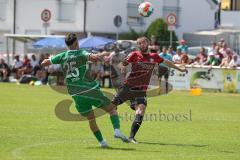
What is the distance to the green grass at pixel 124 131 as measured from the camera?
12.3m

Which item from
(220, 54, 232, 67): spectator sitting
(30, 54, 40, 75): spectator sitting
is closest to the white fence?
(220, 54, 232, 67): spectator sitting

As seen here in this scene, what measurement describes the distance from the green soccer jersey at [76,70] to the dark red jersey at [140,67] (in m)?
1.85

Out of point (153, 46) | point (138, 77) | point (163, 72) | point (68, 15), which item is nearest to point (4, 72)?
point (163, 72)

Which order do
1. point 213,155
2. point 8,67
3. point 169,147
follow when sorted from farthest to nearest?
1. point 8,67
2. point 169,147
3. point 213,155

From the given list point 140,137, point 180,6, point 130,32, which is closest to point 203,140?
point 140,137

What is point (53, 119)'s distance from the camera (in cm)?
1853

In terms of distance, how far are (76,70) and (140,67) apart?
2287 mm

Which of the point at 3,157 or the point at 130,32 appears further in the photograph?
the point at 130,32

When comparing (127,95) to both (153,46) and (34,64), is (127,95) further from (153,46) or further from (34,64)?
(34,64)

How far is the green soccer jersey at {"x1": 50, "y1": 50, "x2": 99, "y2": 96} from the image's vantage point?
1320 cm

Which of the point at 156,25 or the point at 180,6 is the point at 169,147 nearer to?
the point at 156,25

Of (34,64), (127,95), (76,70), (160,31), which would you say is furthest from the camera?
(160,31)

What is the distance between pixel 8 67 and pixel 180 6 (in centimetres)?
2960

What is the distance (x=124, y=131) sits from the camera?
16156 millimetres
